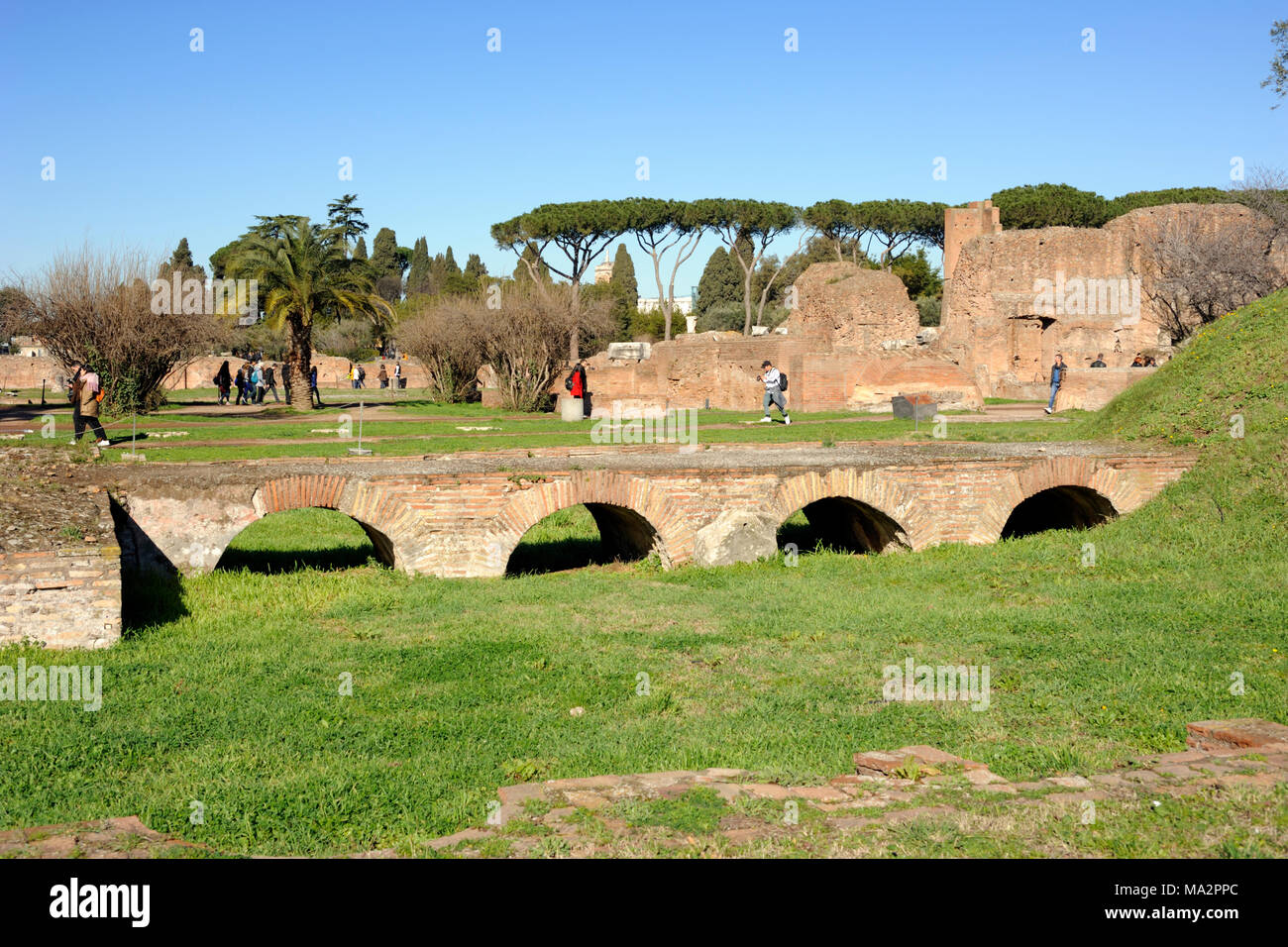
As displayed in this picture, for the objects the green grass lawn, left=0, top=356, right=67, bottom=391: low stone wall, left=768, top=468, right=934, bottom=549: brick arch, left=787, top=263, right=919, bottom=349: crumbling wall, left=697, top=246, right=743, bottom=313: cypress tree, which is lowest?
the green grass lawn

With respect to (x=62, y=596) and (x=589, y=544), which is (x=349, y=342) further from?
(x=62, y=596)

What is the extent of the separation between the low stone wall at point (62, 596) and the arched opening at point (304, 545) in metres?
2.71

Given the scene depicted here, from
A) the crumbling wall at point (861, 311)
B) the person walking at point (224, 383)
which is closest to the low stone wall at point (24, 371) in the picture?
the person walking at point (224, 383)

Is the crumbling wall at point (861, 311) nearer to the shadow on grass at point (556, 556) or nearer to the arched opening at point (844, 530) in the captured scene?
the arched opening at point (844, 530)

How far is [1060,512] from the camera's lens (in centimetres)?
1470

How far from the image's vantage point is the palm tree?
89.4ft

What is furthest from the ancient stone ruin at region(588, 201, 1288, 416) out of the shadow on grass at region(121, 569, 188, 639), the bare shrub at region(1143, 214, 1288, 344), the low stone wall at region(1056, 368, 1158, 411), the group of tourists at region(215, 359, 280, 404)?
the shadow on grass at region(121, 569, 188, 639)

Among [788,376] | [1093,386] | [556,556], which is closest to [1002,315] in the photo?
[1093,386]

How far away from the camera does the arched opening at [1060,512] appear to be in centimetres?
1371

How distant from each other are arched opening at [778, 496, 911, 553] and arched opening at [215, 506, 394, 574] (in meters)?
5.08

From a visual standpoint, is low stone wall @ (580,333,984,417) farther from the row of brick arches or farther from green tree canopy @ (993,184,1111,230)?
green tree canopy @ (993,184,1111,230)
